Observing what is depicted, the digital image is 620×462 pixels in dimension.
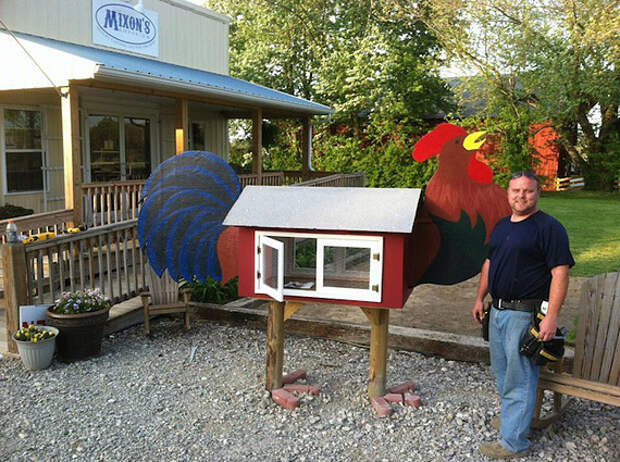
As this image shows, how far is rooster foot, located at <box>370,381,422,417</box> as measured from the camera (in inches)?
163

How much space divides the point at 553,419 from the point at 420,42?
74.4 feet

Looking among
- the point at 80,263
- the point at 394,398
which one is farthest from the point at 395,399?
the point at 80,263

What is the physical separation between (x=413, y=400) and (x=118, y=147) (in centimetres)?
982

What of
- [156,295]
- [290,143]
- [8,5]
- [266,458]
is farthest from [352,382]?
[290,143]

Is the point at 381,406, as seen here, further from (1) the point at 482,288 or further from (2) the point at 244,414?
(1) the point at 482,288

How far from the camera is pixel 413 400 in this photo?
4.27m

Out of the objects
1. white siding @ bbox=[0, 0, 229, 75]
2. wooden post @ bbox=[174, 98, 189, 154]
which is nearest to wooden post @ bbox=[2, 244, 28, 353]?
wooden post @ bbox=[174, 98, 189, 154]

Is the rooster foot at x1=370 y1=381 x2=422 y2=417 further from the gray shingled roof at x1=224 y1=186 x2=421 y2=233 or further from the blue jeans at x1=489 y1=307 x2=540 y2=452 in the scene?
the gray shingled roof at x1=224 y1=186 x2=421 y2=233

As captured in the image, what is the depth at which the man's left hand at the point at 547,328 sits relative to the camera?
10.6 feet

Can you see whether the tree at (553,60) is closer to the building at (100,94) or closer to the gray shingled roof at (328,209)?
the building at (100,94)

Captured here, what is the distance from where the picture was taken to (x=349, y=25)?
80.3 feet

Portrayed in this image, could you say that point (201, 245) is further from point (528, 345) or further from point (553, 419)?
point (553, 419)

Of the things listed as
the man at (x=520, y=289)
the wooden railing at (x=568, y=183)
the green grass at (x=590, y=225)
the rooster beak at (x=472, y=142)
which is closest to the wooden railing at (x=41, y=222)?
the rooster beak at (x=472, y=142)

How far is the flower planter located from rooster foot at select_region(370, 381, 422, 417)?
2.64m
